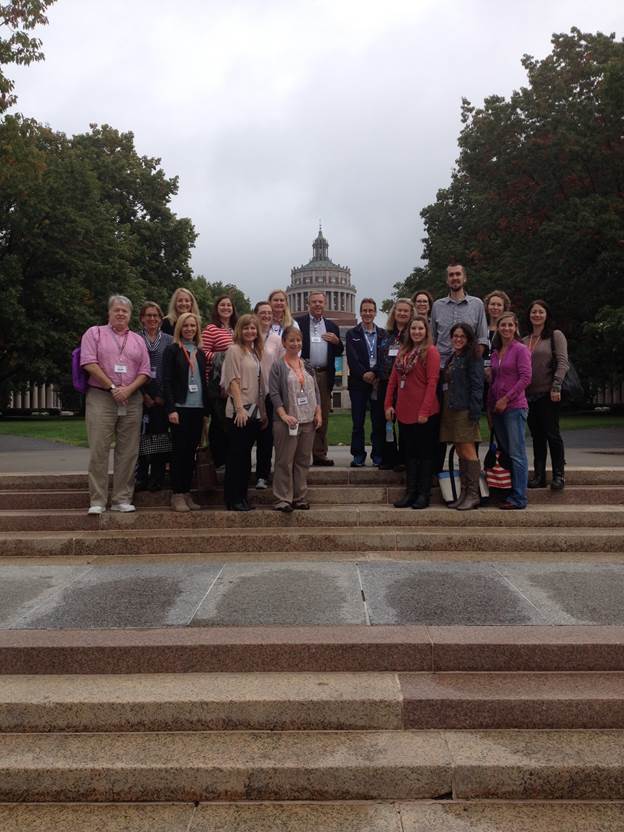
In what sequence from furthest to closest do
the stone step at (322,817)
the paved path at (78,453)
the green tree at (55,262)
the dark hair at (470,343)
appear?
the green tree at (55,262) → the paved path at (78,453) → the dark hair at (470,343) → the stone step at (322,817)

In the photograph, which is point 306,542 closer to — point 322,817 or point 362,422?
point 362,422

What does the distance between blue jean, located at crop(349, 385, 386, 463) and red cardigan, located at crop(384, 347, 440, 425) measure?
0.81 m

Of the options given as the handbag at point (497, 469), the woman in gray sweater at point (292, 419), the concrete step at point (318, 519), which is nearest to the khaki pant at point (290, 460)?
the woman in gray sweater at point (292, 419)

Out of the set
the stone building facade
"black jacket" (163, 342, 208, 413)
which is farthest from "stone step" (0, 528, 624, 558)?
the stone building facade

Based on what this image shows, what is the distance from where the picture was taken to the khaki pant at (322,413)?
27.8 ft

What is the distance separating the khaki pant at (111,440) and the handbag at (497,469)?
11.4ft

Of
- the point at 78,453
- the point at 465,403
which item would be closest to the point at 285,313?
the point at 465,403

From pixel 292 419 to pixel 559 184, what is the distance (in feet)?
79.1

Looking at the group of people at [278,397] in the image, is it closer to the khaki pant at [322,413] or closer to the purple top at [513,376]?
the purple top at [513,376]

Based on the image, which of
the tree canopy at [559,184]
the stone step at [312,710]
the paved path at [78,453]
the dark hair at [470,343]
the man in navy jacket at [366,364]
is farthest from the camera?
the tree canopy at [559,184]

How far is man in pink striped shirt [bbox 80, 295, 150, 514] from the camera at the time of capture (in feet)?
23.1

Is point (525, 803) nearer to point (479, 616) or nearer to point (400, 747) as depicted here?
point (400, 747)

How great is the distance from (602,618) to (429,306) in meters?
4.62

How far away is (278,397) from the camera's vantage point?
23.3ft
